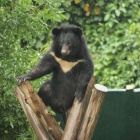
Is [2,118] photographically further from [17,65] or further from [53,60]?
[53,60]

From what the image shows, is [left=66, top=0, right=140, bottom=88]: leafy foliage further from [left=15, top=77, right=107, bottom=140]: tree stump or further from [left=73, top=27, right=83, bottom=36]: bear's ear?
[left=15, top=77, right=107, bottom=140]: tree stump

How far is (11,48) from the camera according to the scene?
5.96 metres

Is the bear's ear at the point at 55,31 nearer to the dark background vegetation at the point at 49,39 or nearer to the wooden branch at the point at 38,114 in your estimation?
the wooden branch at the point at 38,114

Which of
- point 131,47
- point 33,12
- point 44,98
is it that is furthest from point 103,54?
point 44,98

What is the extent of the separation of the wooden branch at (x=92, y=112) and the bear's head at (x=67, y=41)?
529 mm

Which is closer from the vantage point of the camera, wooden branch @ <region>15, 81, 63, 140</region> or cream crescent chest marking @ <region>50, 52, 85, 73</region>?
wooden branch @ <region>15, 81, 63, 140</region>

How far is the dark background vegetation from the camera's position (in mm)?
5871

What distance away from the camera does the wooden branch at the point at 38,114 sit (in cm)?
490

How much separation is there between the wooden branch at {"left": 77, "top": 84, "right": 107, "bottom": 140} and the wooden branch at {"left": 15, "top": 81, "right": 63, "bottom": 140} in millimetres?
241

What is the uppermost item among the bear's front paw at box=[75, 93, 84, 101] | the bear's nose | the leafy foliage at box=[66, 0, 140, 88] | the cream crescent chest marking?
the bear's nose

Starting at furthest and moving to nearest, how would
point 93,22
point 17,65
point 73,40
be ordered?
point 93,22 → point 17,65 → point 73,40

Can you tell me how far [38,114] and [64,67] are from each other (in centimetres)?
53

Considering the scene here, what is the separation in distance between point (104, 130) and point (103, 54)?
8.92 feet

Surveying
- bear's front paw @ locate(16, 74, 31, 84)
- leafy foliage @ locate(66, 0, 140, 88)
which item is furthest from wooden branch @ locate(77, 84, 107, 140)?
leafy foliage @ locate(66, 0, 140, 88)
